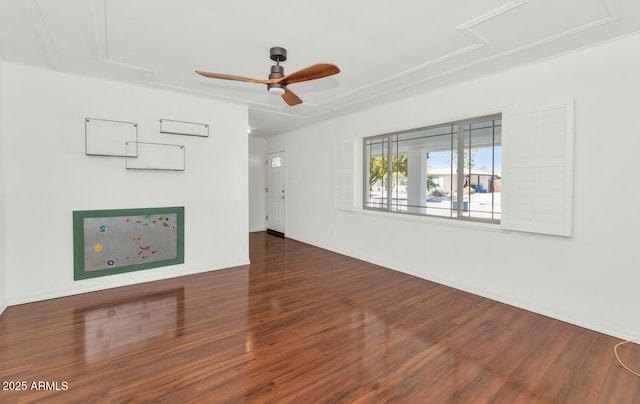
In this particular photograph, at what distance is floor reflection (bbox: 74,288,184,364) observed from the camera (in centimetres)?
242

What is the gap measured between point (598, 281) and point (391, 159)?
2931mm

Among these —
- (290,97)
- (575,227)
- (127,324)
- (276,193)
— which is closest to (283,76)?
(290,97)

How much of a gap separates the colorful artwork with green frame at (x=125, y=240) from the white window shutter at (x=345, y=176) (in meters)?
2.68

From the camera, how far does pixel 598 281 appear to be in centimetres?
274

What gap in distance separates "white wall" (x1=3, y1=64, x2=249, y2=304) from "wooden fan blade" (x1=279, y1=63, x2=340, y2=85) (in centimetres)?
238

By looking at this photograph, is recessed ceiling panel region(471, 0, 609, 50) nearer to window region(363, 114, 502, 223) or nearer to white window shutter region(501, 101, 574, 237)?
white window shutter region(501, 101, 574, 237)

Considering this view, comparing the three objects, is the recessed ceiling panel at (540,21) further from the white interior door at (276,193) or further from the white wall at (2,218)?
the white interior door at (276,193)

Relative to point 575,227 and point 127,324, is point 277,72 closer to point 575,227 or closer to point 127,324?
point 127,324

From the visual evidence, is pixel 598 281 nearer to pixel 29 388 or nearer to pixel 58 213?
pixel 29 388

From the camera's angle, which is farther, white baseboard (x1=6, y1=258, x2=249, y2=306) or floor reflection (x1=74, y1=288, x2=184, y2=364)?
white baseboard (x1=6, y1=258, x2=249, y2=306)

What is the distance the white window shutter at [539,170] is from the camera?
288 cm

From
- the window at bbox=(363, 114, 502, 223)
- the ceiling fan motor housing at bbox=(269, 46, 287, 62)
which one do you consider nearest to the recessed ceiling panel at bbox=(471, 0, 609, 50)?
the window at bbox=(363, 114, 502, 223)

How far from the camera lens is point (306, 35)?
2.58 metres

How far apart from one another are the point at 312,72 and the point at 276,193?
539cm
